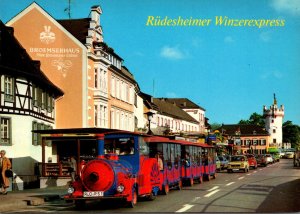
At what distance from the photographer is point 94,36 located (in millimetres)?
47781

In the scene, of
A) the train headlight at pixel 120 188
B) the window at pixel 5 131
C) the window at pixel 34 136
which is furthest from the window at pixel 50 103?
the train headlight at pixel 120 188

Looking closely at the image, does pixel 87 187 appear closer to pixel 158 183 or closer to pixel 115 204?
pixel 115 204

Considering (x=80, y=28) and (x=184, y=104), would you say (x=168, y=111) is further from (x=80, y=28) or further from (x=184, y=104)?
(x=80, y=28)

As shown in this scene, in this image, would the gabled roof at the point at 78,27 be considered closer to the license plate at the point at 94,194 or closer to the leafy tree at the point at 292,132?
the license plate at the point at 94,194

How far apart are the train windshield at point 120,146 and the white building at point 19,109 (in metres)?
13.8

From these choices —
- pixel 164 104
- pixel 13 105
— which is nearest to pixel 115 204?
pixel 13 105

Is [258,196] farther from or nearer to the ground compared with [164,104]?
nearer to the ground

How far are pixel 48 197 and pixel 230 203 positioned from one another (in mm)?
7341

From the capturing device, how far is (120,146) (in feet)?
65.1

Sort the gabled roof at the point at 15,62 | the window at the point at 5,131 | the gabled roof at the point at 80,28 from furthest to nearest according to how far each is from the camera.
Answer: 1. the gabled roof at the point at 80,28
2. the gabled roof at the point at 15,62
3. the window at the point at 5,131

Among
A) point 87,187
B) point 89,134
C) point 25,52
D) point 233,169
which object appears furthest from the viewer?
point 233,169

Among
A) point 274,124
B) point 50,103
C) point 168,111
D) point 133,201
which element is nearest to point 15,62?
point 50,103

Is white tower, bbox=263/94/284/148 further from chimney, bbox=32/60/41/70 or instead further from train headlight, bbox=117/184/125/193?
train headlight, bbox=117/184/125/193

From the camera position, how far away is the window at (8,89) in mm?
32594
